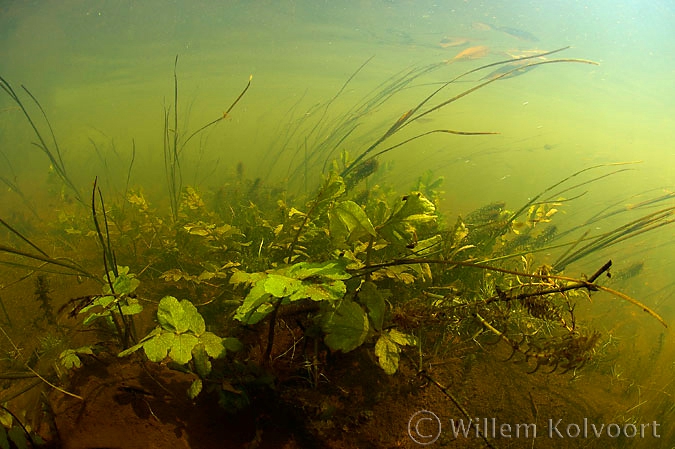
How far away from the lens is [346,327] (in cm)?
99

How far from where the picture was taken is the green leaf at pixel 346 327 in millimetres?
973

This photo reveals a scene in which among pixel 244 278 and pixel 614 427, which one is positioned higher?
pixel 244 278

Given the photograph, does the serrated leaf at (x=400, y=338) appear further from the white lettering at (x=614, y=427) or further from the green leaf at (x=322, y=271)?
the white lettering at (x=614, y=427)

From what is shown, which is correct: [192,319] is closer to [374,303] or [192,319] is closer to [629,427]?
[374,303]

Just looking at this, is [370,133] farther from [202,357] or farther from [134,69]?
[134,69]

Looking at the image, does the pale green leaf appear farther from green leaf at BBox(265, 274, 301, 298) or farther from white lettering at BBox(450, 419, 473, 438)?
white lettering at BBox(450, 419, 473, 438)

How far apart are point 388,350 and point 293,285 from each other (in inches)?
13.3

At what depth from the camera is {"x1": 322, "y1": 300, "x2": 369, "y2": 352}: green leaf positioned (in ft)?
3.19

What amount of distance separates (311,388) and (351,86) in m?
3.59

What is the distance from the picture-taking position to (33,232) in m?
2.43

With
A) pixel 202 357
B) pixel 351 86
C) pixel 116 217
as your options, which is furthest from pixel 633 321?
pixel 351 86

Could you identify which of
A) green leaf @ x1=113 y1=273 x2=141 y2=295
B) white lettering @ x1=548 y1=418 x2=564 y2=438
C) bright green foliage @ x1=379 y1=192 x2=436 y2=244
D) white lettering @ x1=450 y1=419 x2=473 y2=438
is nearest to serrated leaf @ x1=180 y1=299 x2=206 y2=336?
green leaf @ x1=113 y1=273 x2=141 y2=295

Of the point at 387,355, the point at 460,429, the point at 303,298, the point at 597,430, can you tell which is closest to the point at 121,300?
the point at 303,298

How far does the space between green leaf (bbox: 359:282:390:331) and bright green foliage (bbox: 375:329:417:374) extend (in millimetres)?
36
